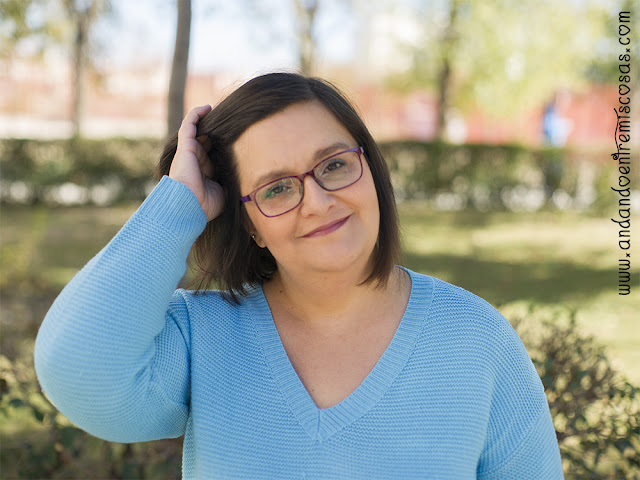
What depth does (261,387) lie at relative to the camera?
1.72m

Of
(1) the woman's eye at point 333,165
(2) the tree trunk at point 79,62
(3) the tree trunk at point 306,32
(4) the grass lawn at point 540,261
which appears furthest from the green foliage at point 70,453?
(2) the tree trunk at point 79,62

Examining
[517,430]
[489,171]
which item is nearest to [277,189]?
[517,430]

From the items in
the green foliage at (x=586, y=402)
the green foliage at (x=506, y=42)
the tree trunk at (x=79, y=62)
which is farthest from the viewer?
the tree trunk at (x=79, y=62)

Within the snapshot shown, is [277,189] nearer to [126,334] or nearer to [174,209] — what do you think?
[174,209]

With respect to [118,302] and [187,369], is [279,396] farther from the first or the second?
[118,302]

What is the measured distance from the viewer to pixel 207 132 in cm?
190

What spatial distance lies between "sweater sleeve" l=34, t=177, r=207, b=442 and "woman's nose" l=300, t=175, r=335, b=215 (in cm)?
29

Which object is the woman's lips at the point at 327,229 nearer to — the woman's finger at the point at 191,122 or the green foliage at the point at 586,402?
the woman's finger at the point at 191,122

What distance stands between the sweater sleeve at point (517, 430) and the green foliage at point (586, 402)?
82 centimetres

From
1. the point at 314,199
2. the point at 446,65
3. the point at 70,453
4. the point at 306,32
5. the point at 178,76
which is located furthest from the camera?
the point at 446,65

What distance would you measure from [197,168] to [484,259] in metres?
7.32

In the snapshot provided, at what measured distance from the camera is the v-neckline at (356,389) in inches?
64.8

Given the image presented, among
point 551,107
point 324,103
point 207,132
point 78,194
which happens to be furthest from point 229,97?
point 551,107

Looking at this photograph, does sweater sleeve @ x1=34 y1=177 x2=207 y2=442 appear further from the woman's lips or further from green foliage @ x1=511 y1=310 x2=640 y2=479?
green foliage @ x1=511 y1=310 x2=640 y2=479
